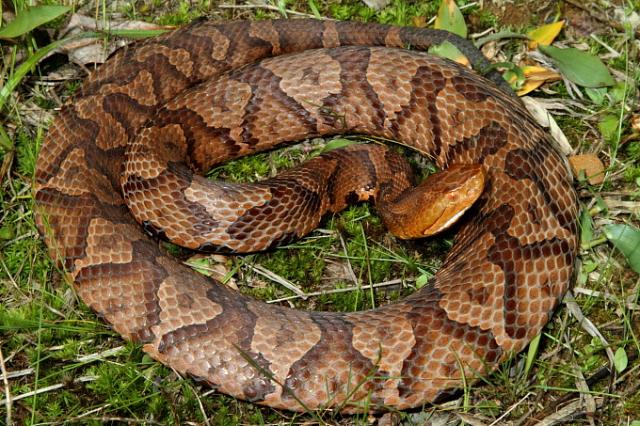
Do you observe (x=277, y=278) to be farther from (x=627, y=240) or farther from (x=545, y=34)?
(x=545, y=34)

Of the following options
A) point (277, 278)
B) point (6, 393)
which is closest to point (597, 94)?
point (277, 278)

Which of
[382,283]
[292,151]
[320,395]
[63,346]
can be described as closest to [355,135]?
[292,151]

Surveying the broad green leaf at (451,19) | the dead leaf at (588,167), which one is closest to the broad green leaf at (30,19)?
the broad green leaf at (451,19)

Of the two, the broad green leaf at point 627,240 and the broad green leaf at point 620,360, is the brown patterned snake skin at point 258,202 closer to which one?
the broad green leaf at point 627,240

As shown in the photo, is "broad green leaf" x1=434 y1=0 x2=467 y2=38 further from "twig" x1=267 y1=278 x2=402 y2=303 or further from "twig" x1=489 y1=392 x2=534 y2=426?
"twig" x1=489 y1=392 x2=534 y2=426

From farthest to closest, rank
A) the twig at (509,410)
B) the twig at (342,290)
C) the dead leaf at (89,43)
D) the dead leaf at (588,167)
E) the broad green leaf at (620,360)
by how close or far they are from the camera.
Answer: the dead leaf at (89,43) < the dead leaf at (588,167) < the twig at (342,290) < the broad green leaf at (620,360) < the twig at (509,410)

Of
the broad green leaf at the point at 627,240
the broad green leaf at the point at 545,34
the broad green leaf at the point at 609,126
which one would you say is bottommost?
the broad green leaf at the point at 627,240

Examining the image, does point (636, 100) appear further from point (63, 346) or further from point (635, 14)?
point (63, 346)
